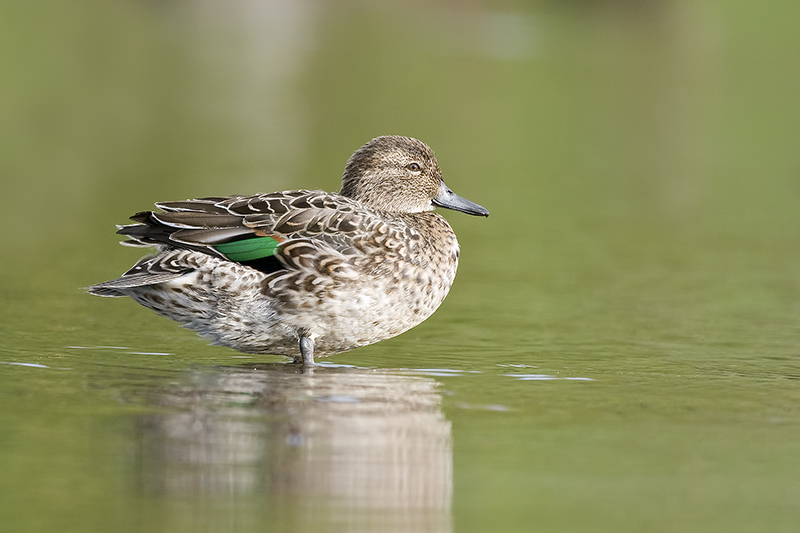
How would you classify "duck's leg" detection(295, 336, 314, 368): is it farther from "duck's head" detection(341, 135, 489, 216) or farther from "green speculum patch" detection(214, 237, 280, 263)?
"duck's head" detection(341, 135, 489, 216)

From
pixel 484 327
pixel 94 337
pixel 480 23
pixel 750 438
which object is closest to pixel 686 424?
pixel 750 438

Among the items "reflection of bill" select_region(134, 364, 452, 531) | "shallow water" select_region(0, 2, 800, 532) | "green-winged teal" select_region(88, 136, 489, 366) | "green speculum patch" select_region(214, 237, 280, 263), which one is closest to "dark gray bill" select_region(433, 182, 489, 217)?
"shallow water" select_region(0, 2, 800, 532)

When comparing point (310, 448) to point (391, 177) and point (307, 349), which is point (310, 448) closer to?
point (307, 349)

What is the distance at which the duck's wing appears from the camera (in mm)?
7055

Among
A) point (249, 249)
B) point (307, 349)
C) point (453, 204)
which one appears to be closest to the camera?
point (249, 249)

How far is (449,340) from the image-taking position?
8180mm

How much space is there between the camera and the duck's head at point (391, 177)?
8.16 m

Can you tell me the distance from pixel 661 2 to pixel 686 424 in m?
44.8

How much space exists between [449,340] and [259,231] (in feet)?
5.39

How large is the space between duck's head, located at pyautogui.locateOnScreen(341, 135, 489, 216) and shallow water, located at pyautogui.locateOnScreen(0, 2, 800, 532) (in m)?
0.90

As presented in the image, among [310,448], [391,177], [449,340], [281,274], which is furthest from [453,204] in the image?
[310,448]

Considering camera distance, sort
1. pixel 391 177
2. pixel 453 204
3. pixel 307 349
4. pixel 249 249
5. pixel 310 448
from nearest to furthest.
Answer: pixel 310 448
pixel 249 249
pixel 307 349
pixel 391 177
pixel 453 204

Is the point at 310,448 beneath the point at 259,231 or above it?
beneath

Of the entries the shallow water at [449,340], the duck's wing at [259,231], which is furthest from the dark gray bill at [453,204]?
the duck's wing at [259,231]
